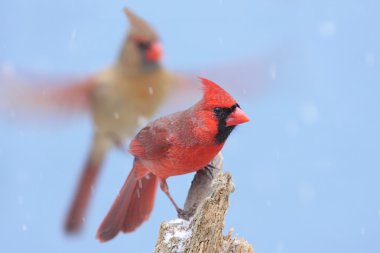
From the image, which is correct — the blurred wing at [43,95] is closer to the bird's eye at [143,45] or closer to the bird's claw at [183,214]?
the bird's eye at [143,45]

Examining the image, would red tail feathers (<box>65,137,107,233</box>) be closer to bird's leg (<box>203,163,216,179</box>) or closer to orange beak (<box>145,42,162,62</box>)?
orange beak (<box>145,42,162,62</box>)

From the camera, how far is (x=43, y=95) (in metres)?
1.69

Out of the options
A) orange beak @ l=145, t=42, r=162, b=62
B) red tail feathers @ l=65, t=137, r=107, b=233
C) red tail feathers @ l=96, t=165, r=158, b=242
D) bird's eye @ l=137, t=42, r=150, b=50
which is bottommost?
red tail feathers @ l=96, t=165, r=158, b=242

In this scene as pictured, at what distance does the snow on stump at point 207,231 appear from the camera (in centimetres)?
113

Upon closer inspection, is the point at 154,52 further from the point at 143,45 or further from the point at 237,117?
the point at 237,117

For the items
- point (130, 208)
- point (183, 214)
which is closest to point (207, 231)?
point (183, 214)

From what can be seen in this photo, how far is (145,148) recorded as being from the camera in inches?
53.3

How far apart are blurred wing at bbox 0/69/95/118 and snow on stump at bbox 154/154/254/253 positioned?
0.64m

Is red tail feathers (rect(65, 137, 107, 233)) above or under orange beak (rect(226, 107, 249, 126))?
above

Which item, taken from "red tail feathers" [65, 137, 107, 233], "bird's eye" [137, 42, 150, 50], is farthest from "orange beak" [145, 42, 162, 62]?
"red tail feathers" [65, 137, 107, 233]

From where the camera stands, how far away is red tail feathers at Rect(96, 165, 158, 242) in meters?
1.41

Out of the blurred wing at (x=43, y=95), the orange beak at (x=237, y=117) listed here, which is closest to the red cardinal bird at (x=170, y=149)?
the orange beak at (x=237, y=117)

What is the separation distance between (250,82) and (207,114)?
52cm

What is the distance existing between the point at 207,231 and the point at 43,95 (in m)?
0.76
